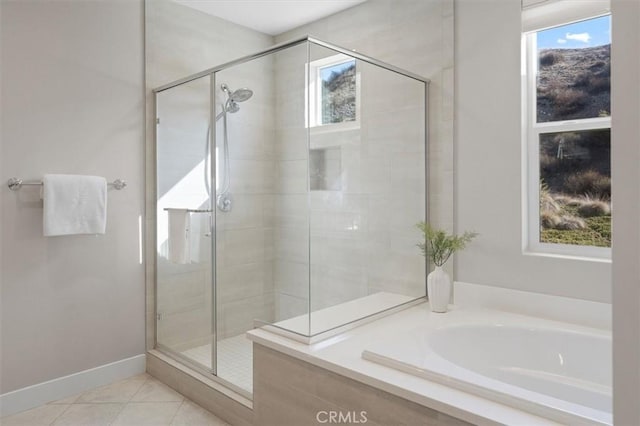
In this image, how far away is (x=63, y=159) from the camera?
252cm

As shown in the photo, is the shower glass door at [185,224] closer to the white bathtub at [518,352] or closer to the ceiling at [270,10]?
the ceiling at [270,10]

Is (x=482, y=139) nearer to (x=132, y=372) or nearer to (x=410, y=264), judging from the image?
(x=410, y=264)

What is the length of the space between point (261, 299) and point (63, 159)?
148 cm

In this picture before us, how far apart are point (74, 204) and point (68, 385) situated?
3.59 feet

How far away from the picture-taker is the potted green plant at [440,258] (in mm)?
2350

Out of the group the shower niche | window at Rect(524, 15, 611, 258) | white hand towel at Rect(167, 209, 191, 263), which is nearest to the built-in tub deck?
the shower niche

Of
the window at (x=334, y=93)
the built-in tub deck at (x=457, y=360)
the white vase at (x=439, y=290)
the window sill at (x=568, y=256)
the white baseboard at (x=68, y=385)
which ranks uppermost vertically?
the window at (x=334, y=93)

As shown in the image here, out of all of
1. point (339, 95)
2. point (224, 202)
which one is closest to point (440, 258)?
point (339, 95)

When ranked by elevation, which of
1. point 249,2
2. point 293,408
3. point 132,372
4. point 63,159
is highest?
point 249,2

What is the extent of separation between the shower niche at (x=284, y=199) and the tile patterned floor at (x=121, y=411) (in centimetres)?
23

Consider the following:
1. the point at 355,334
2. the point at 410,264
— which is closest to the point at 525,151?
the point at 410,264

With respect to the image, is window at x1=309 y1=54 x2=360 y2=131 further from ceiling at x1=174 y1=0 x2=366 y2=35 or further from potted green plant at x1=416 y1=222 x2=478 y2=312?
ceiling at x1=174 y1=0 x2=366 y2=35

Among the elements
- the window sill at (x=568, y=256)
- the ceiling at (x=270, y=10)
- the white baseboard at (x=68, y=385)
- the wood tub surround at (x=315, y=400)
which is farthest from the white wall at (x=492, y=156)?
the white baseboard at (x=68, y=385)

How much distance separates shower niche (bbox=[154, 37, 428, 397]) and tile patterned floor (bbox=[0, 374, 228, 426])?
9.0 inches
